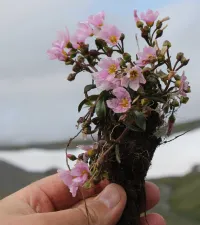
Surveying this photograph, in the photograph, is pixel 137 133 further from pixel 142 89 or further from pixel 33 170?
pixel 33 170

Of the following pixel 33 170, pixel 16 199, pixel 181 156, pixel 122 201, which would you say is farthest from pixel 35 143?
pixel 122 201

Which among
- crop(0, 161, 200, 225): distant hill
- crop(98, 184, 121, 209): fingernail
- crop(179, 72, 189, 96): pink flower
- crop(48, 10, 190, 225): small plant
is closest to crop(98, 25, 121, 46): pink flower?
crop(48, 10, 190, 225): small plant

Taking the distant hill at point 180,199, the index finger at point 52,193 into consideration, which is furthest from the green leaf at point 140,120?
the distant hill at point 180,199

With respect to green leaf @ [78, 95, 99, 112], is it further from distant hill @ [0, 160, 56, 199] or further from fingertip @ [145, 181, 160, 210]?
distant hill @ [0, 160, 56, 199]

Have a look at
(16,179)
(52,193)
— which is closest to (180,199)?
(16,179)

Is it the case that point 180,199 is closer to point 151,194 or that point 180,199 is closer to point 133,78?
point 151,194

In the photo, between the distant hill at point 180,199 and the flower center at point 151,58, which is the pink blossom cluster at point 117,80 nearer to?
the flower center at point 151,58
